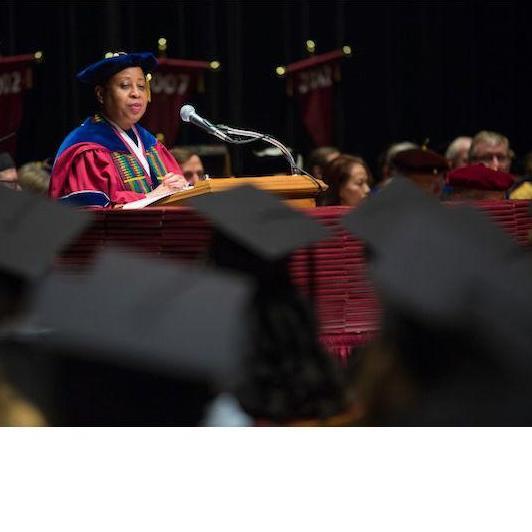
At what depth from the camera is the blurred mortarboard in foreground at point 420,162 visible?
4684 mm

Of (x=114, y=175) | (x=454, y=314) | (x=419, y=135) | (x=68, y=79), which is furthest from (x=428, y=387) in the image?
(x=419, y=135)

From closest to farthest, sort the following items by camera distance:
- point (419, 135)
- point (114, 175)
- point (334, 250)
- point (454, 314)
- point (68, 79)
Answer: point (454, 314) → point (334, 250) → point (114, 175) → point (68, 79) → point (419, 135)

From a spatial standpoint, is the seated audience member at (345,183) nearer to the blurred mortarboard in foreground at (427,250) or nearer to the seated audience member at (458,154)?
the seated audience member at (458,154)

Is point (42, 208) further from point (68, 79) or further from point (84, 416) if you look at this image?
point (68, 79)

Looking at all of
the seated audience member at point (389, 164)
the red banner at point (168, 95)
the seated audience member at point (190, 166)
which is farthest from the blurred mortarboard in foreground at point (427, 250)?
the red banner at point (168, 95)

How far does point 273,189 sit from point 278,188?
0.04 feet

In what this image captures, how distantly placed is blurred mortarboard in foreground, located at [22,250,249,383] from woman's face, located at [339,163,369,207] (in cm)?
331

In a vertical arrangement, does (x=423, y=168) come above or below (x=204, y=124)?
below

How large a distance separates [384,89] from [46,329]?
7294mm

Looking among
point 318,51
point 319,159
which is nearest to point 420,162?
point 319,159

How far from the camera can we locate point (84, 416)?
3.47 ft

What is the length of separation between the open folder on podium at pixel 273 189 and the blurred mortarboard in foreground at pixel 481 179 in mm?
685

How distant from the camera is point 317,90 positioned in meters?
7.71

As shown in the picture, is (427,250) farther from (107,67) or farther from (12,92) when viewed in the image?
(12,92)
